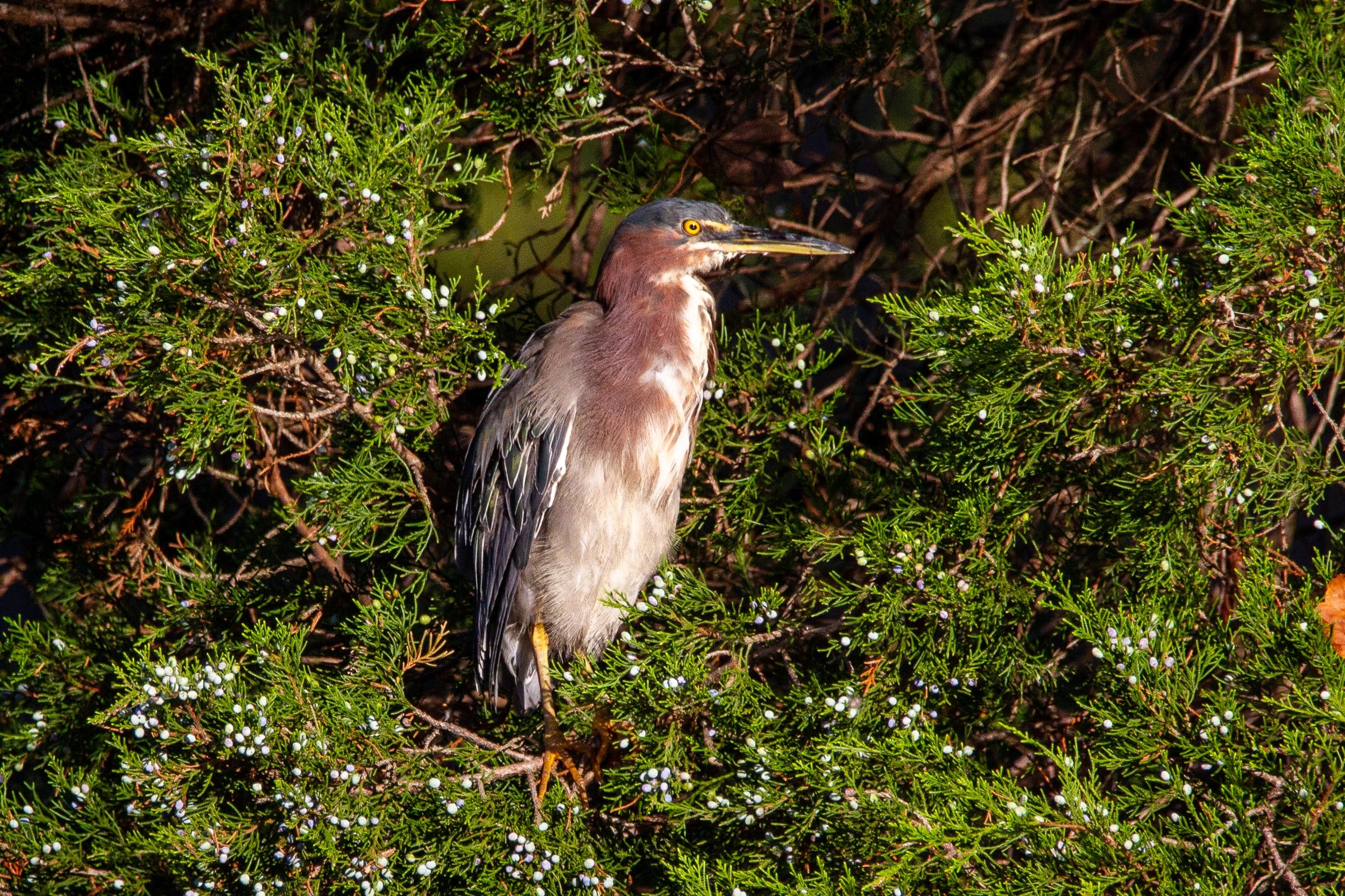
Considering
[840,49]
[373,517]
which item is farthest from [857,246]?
[373,517]

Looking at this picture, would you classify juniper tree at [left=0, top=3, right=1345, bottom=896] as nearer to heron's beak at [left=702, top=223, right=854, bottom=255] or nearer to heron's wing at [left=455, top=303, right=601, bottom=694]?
heron's wing at [left=455, top=303, right=601, bottom=694]

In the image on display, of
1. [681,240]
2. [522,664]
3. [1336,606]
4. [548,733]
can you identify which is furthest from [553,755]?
[1336,606]

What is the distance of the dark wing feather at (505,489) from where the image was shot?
2.18m

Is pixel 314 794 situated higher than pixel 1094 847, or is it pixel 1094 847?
pixel 1094 847

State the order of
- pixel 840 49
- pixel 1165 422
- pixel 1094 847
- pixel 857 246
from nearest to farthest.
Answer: pixel 1094 847 → pixel 1165 422 → pixel 840 49 → pixel 857 246

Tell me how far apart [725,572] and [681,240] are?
73cm

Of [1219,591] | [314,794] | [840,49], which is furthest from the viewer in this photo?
[840,49]

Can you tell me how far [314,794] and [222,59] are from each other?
142 centimetres

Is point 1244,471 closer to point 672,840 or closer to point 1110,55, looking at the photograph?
point 672,840

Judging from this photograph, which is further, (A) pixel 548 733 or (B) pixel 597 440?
(B) pixel 597 440

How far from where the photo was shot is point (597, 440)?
230 cm

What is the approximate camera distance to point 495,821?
5.73 ft

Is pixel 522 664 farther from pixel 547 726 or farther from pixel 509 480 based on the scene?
pixel 509 480

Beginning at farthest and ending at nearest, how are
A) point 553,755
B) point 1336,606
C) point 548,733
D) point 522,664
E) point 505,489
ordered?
1. point 522,664
2. point 505,489
3. point 548,733
4. point 553,755
5. point 1336,606
